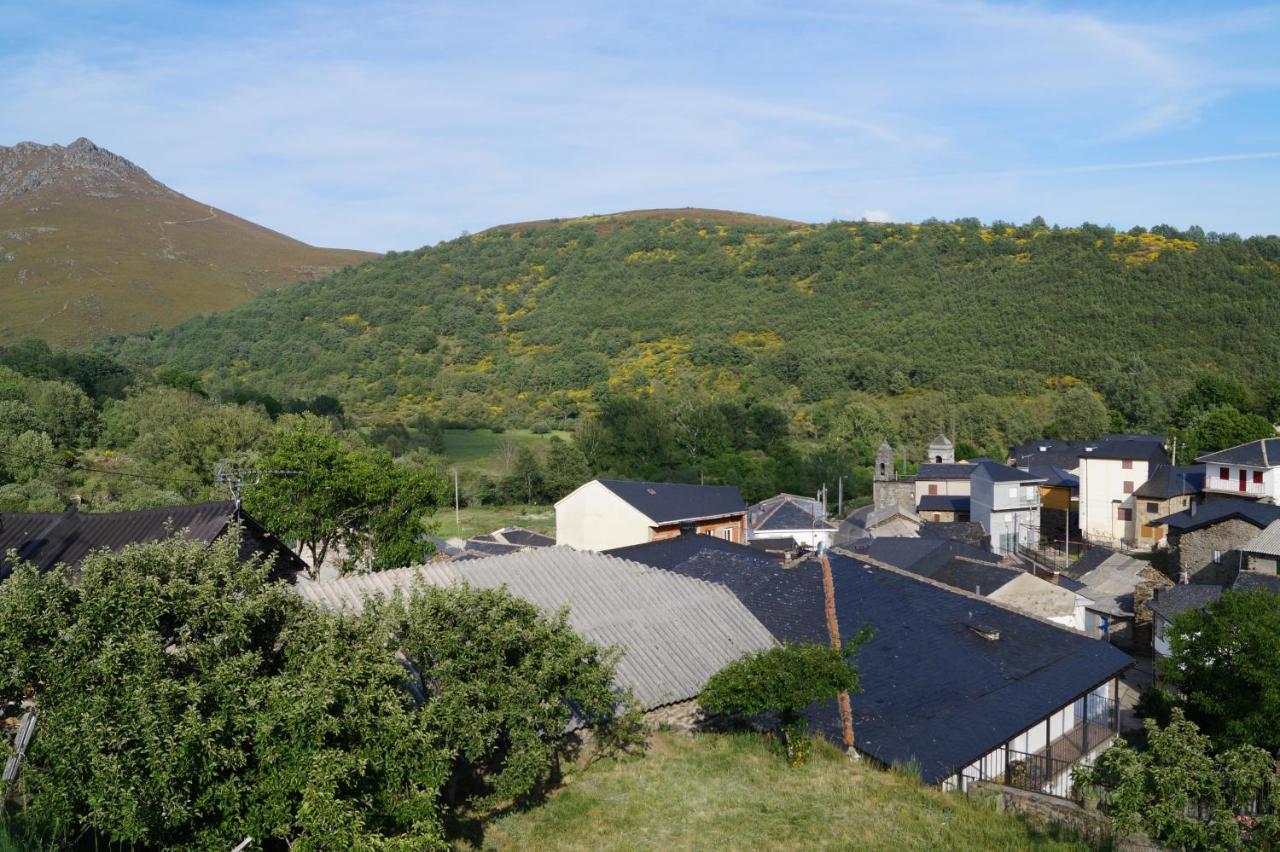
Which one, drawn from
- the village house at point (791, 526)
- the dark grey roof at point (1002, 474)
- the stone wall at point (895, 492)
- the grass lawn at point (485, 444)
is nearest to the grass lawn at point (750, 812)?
the village house at point (791, 526)

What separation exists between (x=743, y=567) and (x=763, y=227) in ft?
435

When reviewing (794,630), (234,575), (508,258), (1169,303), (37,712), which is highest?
(508,258)

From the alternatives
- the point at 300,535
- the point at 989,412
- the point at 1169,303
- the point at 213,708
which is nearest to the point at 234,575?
the point at 213,708

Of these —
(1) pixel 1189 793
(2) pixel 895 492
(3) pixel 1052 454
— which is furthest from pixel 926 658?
(3) pixel 1052 454

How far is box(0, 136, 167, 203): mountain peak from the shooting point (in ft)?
514

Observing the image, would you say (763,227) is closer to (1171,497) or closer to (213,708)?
(1171,497)

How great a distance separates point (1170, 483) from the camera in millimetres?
44625

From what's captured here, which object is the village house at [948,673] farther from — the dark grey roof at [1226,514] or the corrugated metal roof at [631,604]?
the dark grey roof at [1226,514]

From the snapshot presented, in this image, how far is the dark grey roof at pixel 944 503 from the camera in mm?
51094

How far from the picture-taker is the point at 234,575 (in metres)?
9.02

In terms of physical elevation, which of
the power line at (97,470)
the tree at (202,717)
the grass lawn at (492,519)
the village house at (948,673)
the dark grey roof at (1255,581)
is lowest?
the grass lawn at (492,519)

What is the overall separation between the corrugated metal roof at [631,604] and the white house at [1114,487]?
37027 mm

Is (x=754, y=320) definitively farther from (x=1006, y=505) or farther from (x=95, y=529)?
(x=95, y=529)

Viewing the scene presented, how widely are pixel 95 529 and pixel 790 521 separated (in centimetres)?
3291
